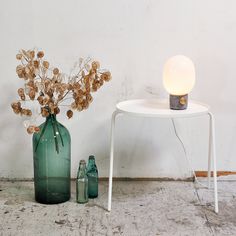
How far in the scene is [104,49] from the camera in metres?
2.36

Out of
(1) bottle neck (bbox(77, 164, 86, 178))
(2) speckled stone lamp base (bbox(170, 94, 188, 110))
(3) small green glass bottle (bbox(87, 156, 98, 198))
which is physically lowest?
(3) small green glass bottle (bbox(87, 156, 98, 198))

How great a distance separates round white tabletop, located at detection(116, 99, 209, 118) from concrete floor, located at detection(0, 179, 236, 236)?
1.52 ft

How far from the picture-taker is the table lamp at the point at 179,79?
6.61 ft

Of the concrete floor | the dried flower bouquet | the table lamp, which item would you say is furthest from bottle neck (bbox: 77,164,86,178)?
the table lamp

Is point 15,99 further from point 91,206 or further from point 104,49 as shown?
point 91,206

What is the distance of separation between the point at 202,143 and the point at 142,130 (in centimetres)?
33

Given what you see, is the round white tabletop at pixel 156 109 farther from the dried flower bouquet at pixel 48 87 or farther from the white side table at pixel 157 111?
the dried flower bouquet at pixel 48 87

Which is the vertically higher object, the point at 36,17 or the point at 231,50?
the point at 36,17

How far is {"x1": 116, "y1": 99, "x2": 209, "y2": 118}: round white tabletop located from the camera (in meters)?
1.96

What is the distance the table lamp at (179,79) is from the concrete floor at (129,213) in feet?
1.59

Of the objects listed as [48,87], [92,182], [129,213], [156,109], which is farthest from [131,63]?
[129,213]

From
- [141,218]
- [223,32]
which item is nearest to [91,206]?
[141,218]

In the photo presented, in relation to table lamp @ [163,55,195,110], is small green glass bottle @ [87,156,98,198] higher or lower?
lower

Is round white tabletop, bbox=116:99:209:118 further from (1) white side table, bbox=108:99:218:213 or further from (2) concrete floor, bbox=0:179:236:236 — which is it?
(2) concrete floor, bbox=0:179:236:236
